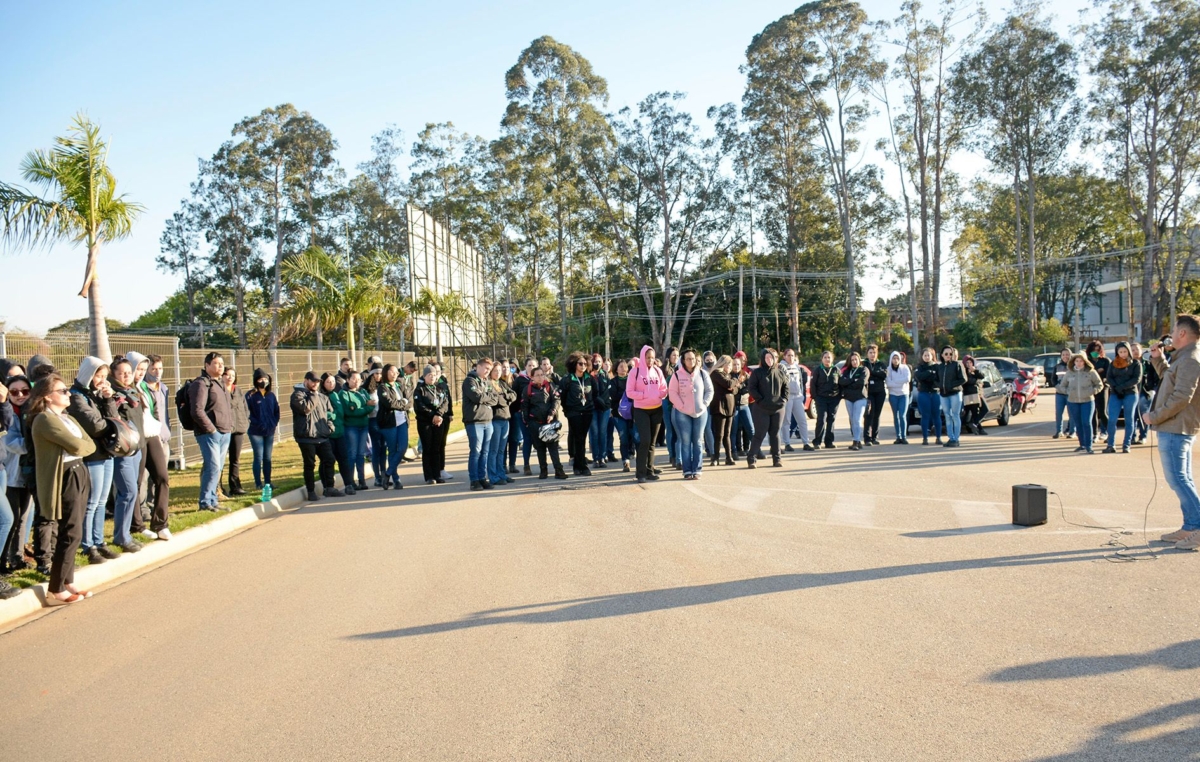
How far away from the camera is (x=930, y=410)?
16.2 metres

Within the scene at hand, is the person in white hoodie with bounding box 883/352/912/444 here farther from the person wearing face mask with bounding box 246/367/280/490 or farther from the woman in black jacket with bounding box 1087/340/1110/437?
the person wearing face mask with bounding box 246/367/280/490

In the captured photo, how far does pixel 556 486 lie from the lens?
12555 millimetres

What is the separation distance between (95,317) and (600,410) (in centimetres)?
815

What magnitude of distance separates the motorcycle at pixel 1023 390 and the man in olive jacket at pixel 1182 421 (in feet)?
46.0

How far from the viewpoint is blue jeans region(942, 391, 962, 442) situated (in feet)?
52.1

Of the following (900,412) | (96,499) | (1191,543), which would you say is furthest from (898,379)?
(96,499)

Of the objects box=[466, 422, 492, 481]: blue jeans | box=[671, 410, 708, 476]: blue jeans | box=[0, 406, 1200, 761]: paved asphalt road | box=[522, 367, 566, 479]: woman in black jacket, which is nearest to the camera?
box=[0, 406, 1200, 761]: paved asphalt road

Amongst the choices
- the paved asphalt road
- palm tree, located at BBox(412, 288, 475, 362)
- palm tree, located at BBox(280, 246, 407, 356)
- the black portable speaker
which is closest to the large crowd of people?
the paved asphalt road

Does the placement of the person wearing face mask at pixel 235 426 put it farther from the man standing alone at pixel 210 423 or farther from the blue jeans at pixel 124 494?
the blue jeans at pixel 124 494

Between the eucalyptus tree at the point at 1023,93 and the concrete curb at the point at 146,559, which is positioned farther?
Result: the eucalyptus tree at the point at 1023,93

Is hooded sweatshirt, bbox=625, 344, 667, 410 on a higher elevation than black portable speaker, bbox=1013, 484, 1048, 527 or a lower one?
higher

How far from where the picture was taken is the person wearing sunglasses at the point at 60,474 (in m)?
6.62

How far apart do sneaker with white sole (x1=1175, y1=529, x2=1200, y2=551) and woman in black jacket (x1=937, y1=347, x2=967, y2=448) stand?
8680mm

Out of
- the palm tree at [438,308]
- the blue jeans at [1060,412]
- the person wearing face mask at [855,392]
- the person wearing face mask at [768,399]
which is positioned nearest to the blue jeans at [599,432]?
the person wearing face mask at [768,399]
